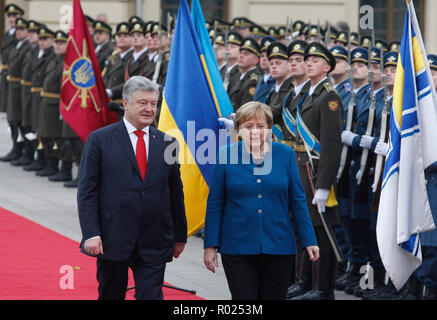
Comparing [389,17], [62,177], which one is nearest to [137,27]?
[62,177]

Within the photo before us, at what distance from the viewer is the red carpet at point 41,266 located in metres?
7.34

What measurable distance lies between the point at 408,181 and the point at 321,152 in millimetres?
926

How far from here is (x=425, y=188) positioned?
21.6 ft

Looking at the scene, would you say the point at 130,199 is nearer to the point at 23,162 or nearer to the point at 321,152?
the point at 321,152

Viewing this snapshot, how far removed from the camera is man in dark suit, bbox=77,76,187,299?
5.50 metres

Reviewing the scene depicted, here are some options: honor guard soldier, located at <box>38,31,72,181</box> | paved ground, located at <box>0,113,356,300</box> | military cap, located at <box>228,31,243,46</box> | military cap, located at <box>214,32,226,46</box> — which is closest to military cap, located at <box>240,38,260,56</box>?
military cap, located at <box>228,31,243,46</box>

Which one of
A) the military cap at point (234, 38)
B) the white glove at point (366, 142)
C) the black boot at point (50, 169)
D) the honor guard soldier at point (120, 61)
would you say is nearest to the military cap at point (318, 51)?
the white glove at point (366, 142)

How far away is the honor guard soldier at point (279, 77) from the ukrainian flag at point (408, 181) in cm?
163

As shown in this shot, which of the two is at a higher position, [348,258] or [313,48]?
[313,48]

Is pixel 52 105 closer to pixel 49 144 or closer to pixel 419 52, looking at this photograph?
pixel 49 144
